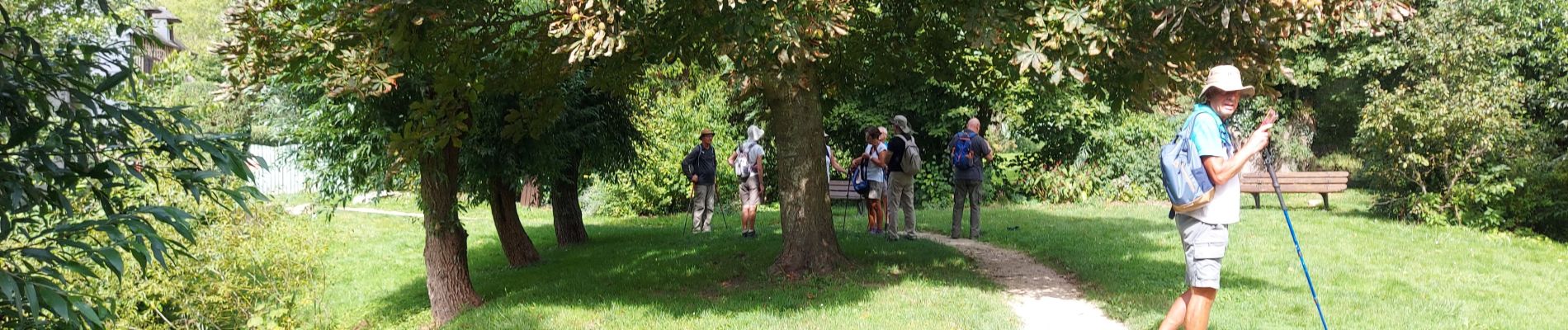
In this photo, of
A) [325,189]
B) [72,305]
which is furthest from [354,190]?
[72,305]

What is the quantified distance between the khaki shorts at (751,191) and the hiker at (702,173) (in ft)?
2.31

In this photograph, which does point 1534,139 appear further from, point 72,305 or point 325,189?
point 72,305

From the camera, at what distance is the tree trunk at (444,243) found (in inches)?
362

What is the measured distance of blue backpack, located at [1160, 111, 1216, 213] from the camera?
551 centimetres

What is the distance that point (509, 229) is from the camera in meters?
12.1

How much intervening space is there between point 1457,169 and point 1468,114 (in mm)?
964

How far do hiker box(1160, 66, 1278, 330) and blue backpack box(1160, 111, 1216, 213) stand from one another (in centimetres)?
3

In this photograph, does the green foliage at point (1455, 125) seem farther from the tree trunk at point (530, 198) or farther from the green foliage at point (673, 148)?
the tree trunk at point (530, 198)

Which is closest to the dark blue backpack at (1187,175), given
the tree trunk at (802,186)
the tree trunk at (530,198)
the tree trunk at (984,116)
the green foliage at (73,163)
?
the tree trunk at (802,186)

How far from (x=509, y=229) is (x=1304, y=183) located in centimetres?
1303

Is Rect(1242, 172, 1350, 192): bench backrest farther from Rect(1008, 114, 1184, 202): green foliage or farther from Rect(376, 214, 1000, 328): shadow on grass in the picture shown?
Rect(376, 214, 1000, 328): shadow on grass

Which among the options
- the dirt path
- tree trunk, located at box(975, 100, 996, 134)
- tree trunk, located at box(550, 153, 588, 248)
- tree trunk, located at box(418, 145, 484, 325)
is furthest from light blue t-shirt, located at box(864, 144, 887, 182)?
tree trunk, located at box(975, 100, 996, 134)

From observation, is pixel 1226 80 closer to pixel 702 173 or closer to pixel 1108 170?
pixel 702 173

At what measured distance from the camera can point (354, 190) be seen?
37.8 feet
